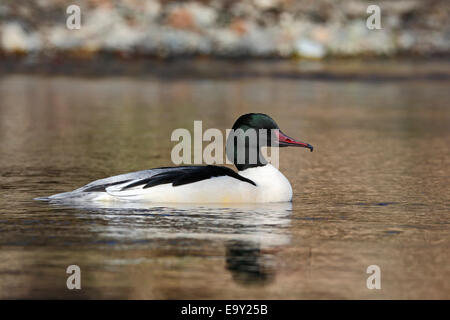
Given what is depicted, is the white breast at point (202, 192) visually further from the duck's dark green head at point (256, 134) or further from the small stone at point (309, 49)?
the small stone at point (309, 49)

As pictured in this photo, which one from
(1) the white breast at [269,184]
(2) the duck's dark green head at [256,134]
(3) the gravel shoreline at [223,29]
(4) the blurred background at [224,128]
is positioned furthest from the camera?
(3) the gravel shoreline at [223,29]

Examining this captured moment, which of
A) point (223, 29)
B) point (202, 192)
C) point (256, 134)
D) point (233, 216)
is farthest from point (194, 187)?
point (223, 29)

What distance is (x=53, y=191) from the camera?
10977 millimetres

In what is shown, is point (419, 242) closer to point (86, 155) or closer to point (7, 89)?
point (86, 155)

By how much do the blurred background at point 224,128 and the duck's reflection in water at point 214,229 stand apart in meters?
0.03

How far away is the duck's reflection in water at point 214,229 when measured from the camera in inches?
308

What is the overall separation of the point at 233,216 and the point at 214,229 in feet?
2.05

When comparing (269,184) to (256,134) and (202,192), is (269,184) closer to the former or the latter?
(256,134)

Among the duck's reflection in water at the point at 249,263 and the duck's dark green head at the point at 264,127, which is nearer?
the duck's reflection in water at the point at 249,263

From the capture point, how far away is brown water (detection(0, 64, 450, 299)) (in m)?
7.28

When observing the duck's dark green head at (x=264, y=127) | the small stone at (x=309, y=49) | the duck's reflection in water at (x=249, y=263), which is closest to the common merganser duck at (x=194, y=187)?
the duck's dark green head at (x=264, y=127)

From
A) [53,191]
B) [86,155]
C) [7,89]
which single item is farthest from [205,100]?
[53,191]

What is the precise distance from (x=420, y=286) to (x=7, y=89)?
16402mm

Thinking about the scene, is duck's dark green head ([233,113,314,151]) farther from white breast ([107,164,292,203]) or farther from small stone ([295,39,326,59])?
small stone ([295,39,326,59])
